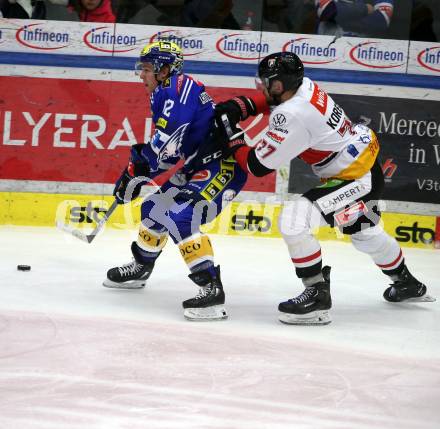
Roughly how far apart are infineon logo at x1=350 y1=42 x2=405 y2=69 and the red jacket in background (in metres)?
1.78

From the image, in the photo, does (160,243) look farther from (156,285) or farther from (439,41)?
(439,41)

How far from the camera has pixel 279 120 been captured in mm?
4293

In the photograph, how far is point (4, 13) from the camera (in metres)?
6.81

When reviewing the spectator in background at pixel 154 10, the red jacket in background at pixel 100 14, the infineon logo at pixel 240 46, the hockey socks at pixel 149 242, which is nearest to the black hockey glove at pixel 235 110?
the hockey socks at pixel 149 242

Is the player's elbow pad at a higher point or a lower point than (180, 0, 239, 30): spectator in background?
lower

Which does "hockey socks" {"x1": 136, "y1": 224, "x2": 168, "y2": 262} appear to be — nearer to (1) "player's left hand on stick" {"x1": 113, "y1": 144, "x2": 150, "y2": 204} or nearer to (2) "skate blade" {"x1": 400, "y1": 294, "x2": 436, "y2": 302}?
(1) "player's left hand on stick" {"x1": 113, "y1": 144, "x2": 150, "y2": 204}

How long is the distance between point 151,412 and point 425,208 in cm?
425

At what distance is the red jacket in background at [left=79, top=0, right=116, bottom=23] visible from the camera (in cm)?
→ 681

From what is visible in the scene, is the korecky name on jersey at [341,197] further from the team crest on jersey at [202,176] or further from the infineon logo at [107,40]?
the infineon logo at [107,40]

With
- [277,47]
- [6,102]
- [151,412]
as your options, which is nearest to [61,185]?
[6,102]

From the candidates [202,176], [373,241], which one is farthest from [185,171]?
[373,241]

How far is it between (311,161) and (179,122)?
2.19ft

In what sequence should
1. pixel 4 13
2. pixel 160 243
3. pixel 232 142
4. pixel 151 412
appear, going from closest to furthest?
pixel 151 412 < pixel 232 142 < pixel 160 243 < pixel 4 13

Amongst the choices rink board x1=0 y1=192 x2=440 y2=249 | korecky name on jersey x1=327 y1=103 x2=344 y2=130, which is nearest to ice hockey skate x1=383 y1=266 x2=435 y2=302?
korecky name on jersey x1=327 y1=103 x2=344 y2=130
